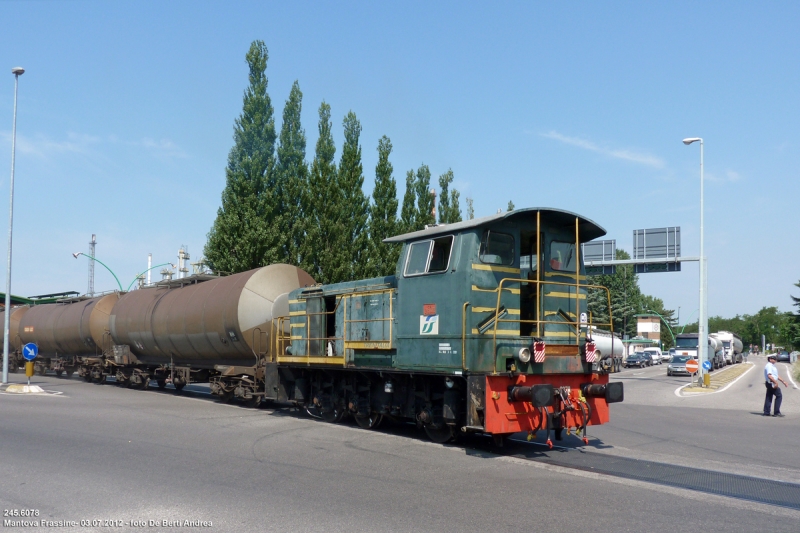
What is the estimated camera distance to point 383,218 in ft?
114

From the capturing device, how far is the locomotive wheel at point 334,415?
14.2 meters

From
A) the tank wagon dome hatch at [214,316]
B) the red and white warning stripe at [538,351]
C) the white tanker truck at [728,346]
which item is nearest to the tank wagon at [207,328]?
the tank wagon dome hatch at [214,316]

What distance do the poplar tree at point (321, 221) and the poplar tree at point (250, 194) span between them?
1688 mm

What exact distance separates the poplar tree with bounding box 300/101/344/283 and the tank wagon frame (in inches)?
558

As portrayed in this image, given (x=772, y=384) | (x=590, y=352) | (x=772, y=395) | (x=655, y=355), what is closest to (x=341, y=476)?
(x=590, y=352)

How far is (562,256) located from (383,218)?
23.5 meters

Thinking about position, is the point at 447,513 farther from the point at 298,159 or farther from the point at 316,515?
the point at 298,159

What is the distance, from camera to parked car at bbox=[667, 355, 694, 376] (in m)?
41.3

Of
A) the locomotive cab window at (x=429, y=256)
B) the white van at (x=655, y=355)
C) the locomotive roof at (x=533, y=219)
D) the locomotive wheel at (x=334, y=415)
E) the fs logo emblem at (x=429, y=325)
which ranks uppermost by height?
the locomotive roof at (x=533, y=219)

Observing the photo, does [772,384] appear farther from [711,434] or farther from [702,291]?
[702,291]

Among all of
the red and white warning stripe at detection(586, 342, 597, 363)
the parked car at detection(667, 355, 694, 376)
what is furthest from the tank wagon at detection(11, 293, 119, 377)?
the parked car at detection(667, 355, 694, 376)

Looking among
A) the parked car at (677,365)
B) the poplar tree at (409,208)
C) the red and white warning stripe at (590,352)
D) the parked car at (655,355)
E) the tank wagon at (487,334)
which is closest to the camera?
the tank wagon at (487,334)

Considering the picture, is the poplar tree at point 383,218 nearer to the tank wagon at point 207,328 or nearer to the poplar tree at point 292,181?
the poplar tree at point 292,181

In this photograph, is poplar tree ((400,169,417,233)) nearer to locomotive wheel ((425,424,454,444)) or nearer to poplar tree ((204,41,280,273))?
poplar tree ((204,41,280,273))
